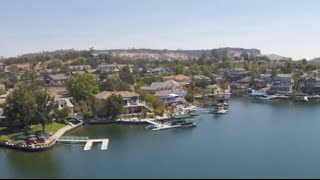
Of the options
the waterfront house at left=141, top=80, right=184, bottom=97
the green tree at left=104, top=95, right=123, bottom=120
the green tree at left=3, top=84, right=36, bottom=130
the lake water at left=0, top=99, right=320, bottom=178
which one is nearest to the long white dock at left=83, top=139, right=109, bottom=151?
the lake water at left=0, top=99, right=320, bottom=178

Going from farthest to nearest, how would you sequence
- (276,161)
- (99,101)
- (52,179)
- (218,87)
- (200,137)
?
(218,87), (99,101), (200,137), (276,161), (52,179)

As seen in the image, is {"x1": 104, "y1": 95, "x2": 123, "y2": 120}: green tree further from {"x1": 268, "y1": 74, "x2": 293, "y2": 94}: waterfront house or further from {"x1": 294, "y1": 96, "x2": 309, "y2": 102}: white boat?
{"x1": 268, "y1": 74, "x2": 293, "y2": 94}: waterfront house

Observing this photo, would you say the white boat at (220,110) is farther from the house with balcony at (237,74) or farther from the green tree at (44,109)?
the house with balcony at (237,74)

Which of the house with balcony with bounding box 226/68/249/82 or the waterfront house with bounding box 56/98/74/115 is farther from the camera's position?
the house with balcony with bounding box 226/68/249/82

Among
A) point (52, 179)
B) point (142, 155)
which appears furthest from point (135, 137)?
point (52, 179)

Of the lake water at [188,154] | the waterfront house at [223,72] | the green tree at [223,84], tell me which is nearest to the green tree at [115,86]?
the lake water at [188,154]

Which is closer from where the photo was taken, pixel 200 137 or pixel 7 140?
pixel 7 140

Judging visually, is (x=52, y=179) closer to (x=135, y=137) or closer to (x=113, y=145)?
(x=113, y=145)
